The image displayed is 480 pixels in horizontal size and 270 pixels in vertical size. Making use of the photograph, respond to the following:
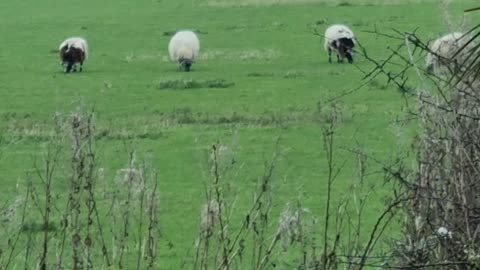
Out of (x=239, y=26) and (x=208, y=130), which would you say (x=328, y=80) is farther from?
(x=239, y=26)

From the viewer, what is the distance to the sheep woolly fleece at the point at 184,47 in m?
32.4

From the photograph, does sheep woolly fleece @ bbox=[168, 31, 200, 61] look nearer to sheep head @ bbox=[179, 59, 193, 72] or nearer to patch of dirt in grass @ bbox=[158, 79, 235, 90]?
sheep head @ bbox=[179, 59, 193, 72]

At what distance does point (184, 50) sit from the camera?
106 feet

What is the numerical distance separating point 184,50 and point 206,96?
6.41m

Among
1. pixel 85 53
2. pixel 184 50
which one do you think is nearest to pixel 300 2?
pixel 85 53

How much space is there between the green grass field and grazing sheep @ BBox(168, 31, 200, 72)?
19.0 inches

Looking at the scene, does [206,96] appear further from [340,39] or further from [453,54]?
[453,54]

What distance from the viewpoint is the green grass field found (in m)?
15.9

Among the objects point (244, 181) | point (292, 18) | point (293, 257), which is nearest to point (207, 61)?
point (292, 18)

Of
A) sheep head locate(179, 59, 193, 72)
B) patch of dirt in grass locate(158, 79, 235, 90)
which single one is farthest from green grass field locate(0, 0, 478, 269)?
sheep head locate(179, 59, 193, 72)

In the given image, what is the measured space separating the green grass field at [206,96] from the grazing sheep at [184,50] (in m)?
0.48

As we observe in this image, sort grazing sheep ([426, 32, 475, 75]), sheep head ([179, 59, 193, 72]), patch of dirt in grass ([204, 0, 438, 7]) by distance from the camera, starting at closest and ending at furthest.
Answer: grazing sheep ([426, 32, 475, 75]), sheep head ([179, 59, 193, 72]), patch of dirt in grass ([204, 0, 438, 7])

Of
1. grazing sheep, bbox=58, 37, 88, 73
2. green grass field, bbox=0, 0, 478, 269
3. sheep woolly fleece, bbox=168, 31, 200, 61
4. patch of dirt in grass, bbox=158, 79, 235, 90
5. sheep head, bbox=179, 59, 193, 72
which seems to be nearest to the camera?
green grass field, bbox=0, 0, 478, 269

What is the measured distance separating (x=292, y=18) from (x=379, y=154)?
2666 centimetres
